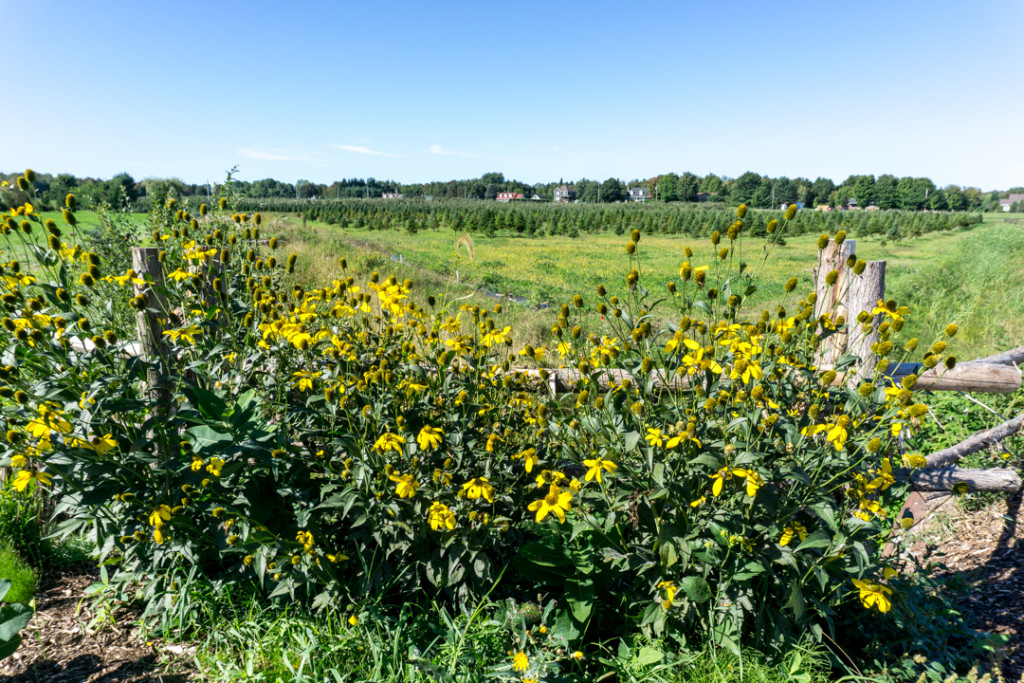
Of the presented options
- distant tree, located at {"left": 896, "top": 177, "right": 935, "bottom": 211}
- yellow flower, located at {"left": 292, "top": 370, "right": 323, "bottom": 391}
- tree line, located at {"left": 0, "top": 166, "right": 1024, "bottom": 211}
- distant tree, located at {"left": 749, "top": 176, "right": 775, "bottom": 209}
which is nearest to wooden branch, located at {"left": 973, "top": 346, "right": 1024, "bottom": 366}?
yellow flower, located at {"left": 292, "top": 370, "right": 323, "bottom": 391}

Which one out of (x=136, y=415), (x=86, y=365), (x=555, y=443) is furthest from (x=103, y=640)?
(x=555, y=443)

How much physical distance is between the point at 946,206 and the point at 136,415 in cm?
8763

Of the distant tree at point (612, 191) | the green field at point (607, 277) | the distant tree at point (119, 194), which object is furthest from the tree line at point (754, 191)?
the distant tree at point (119, 194)

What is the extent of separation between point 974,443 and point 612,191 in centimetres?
7787

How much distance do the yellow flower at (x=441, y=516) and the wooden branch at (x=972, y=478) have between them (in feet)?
8.73

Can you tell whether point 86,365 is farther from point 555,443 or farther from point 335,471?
point 555,443

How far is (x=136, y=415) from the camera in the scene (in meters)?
2.19

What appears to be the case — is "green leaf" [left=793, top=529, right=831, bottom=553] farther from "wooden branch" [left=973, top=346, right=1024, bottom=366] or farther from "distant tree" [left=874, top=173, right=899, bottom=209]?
"distant tree" [left=874, top=173, right=899, bottom=209]

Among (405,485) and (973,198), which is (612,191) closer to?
(973,198)

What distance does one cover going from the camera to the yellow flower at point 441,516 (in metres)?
1.87

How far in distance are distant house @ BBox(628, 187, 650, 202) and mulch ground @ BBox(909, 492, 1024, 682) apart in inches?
3214

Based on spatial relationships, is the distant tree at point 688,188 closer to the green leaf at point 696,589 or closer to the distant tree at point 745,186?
the distant tree at point 745,186

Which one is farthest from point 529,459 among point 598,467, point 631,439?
point 631,439

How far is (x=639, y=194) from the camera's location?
83.2 metres
